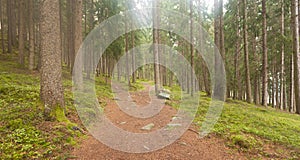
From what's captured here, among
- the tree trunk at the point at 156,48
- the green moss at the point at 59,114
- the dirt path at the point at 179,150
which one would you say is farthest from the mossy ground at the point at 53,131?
the tree trunk at the point at 156,48

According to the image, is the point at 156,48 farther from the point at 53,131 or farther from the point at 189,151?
the point at 53,131

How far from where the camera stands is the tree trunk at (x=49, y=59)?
20.2 ft

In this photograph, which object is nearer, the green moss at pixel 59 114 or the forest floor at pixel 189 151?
the forest floor at pixel 189 151

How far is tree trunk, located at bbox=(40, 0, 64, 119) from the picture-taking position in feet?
20.2

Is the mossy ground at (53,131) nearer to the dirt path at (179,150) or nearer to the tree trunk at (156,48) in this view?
the dirt path at (179,150)

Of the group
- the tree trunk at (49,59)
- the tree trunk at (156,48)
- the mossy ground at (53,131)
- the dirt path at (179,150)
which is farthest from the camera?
the tree trunk at (156,48)

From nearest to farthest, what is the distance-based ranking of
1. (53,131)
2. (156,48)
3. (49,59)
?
1. (53,131)
2. (49,59)
3. (156,48)

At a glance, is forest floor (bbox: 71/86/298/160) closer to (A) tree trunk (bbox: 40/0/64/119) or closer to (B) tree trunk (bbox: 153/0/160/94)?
(A) tree trunk (bbox: 40/0/64/119)

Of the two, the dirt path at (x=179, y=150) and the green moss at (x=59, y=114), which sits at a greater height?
the green moss at (x=59, y=114)

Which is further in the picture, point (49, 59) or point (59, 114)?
point (59, 114)

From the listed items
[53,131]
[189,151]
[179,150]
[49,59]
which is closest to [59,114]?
[53,131]

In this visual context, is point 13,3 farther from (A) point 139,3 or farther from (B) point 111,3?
(A) point 139,3

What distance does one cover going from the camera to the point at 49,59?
6.20 m

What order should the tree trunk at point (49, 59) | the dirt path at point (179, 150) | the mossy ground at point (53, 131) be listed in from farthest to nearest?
the tree trunk at point (49, 59) < the dirt path at point (179, 150) < the mossy ground at point (53, 131)
